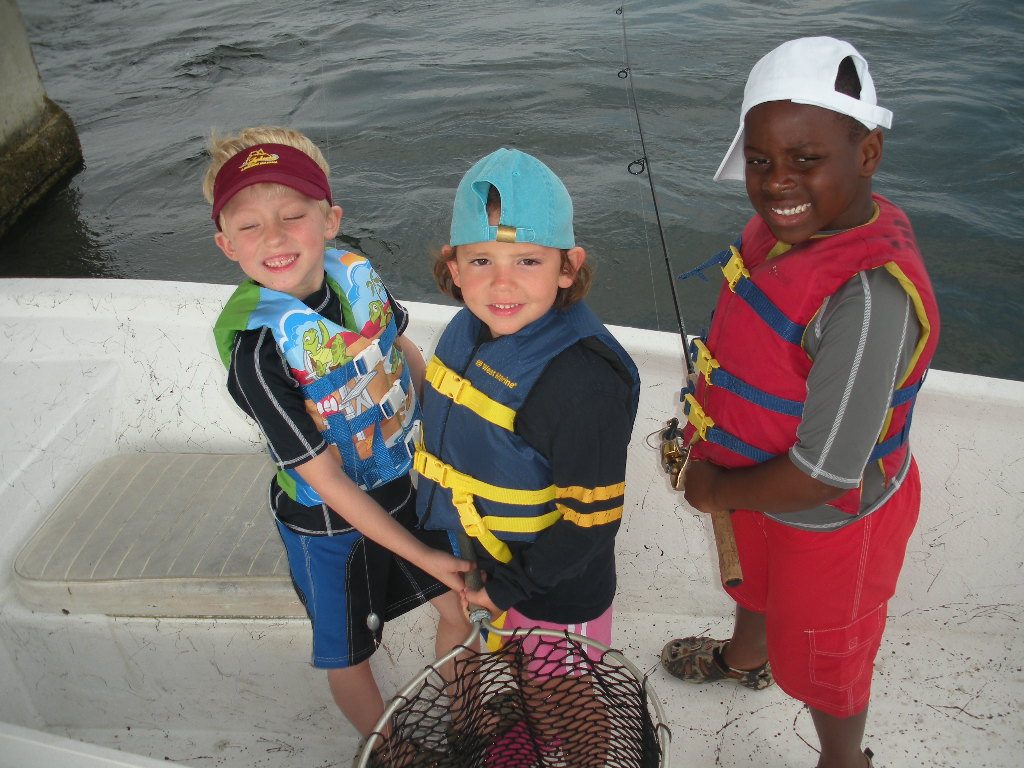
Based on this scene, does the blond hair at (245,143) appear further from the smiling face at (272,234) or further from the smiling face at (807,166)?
the smiling face at (807,166)

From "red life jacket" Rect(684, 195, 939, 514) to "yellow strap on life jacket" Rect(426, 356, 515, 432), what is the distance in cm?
52

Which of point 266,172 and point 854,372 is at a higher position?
point 266,172

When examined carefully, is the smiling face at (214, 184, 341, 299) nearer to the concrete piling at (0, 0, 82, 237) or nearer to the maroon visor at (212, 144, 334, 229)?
the maroon visor at (212, 144, 334, 229)

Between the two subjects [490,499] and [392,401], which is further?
[392,401]

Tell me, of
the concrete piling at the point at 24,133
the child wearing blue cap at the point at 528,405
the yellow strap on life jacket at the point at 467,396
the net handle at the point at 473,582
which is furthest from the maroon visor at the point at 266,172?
the concrete piling at the point at 24,133

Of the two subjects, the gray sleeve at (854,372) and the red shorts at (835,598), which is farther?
the red shorts at (835,598)

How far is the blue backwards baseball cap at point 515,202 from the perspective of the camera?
1362 millimetres

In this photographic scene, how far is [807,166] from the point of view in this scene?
4.47ft

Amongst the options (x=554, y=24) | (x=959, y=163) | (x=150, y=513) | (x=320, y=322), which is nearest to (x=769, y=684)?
(x=320, y=322)

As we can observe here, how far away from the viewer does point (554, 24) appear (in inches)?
365

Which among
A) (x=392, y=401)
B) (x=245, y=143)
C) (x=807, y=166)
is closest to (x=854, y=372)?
(x=807, y=166)

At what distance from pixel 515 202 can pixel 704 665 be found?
5.28 ft

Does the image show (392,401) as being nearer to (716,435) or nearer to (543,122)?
(716,435)

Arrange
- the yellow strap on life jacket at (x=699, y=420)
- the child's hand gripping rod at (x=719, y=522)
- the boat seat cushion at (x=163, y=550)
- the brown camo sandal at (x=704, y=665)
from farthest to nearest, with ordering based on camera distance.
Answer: the brown camo sandal at (x=704, y=665) < the boat seat cushion at (x=163, y=550) < the yellow strap on life jacket at (x=699, y=420) < the child's hand gripping rod at (x=719, y=522)
